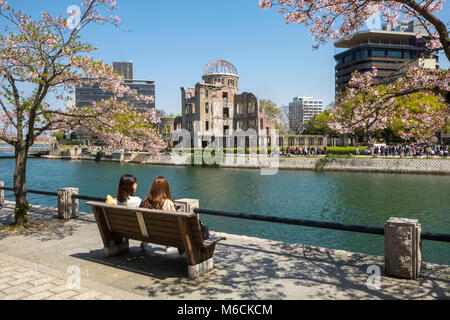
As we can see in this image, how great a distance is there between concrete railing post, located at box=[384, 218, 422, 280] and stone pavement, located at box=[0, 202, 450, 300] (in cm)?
19

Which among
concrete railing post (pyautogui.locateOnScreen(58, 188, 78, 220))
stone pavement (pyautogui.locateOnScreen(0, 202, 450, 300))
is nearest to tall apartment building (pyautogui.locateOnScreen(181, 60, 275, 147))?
concrete railing post (pyautogui.locateOnScreen(58, 188, 78, 220))

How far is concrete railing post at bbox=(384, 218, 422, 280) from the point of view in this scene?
5.91 meters

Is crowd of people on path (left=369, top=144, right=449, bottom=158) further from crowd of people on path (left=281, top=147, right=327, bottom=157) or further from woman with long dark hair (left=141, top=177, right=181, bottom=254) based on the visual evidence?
woman with long dark hair (left=141, top=177, right=181, bottom=254)

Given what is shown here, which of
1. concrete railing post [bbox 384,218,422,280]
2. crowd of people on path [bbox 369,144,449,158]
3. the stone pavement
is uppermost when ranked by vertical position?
crowd of people on path [bbox 369,144,449,158]

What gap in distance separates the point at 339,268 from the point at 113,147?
8.19m

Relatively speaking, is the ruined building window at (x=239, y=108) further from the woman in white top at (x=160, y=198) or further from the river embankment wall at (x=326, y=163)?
the woman in white top at (x=160, y=198)

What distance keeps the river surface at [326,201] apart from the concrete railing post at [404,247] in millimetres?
7816

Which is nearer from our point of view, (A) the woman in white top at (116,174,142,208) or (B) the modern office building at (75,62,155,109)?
(A) the woman in white top at (116,174,142,208)

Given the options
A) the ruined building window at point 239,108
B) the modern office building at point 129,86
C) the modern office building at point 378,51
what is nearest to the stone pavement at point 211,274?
the ruined building window at point 239,108

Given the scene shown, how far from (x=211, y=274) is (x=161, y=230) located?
1196 millimetres

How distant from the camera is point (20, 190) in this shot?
10031 mm

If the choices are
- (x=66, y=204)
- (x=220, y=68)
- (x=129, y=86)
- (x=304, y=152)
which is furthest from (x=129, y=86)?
(x=66, y=204)

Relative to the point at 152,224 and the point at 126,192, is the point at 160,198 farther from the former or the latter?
the point at 126,192
